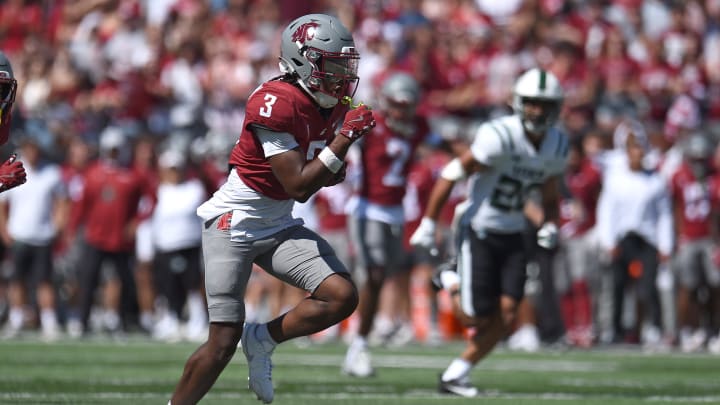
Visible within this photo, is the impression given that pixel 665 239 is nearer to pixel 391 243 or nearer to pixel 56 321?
pixel 391 243

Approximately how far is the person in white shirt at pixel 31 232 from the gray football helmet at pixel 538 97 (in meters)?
7.36

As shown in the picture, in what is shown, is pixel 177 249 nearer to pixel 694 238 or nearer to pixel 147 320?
pixel 147 320

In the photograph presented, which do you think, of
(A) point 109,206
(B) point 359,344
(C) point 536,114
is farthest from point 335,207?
(C) point 536,114

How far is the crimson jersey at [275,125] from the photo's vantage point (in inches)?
248

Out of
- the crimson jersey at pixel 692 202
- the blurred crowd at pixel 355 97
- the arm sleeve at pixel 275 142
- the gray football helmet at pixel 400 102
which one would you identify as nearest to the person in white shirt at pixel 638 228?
the blurred crowd at pixel 355 97

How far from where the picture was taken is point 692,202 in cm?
1450

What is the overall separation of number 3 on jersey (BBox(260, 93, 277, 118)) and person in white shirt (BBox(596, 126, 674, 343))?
822 cm

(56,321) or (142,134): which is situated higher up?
(142,134)

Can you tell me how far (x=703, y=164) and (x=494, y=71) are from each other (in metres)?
3.10

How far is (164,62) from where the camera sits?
737 inches

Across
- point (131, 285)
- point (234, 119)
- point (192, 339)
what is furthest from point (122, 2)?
point (192, 339)

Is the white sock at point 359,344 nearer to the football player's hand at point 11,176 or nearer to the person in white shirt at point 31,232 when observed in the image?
the football player's hand at point 11,176

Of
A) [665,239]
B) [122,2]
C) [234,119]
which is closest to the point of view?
[665,239]

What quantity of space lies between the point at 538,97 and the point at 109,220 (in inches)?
292
